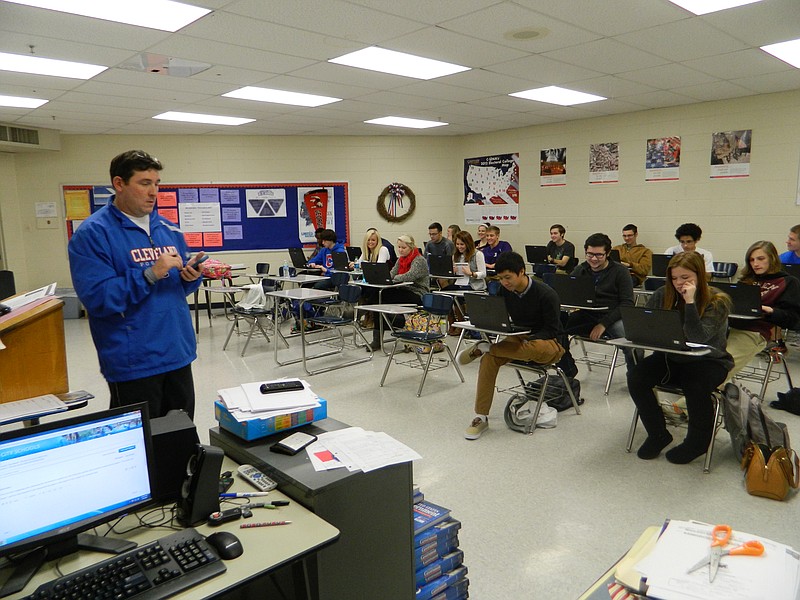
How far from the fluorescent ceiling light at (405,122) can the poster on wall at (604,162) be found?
234cm

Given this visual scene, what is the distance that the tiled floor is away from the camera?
2.59 m

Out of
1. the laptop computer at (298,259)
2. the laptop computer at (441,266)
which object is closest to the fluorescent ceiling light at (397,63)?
the laptop computer at (441,266)

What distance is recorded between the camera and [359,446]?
1.91 metres

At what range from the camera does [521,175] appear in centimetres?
966

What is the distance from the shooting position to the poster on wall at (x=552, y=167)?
9.06 metres

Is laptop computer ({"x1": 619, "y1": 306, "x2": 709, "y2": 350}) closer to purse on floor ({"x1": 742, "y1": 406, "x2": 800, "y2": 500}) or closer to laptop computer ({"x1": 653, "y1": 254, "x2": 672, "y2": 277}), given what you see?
purse on floor ({"x1": 742, "y1": 406, "x2": 800, "y2": 500})

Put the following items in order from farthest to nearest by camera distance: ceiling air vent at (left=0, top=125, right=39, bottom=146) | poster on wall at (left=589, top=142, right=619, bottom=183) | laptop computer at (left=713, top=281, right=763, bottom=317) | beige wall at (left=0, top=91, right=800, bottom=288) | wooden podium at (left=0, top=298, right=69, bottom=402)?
poster on wall at (left=589, top=142, right=619, bottom=183) → ceiling air vent at (left=0, top=125, right=39, bottom=146) → beige wall at (left=0, top=91, right=800, bottom=288) → laptop computer at (left=713, top=281, right=763, bottom=317) → wooden podium at (left=0, top=298, right=69, bottom=402)

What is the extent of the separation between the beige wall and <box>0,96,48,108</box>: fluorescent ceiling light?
229 cm

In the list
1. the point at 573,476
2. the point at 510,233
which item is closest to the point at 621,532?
the point at 573,476

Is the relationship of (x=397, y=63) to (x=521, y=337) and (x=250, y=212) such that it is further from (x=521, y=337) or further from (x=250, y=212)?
(x=250, y=212)

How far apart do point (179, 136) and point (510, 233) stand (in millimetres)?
5730

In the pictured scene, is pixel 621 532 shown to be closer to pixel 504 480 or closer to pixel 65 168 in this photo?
pixel 504 480

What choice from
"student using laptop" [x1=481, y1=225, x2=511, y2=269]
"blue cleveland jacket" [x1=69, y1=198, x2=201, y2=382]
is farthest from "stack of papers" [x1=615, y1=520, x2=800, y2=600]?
"student using laptop" [x1=481, y1=225, x2=511, y2=269]

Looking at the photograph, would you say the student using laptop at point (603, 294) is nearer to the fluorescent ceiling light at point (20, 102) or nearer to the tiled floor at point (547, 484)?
the tiled floor at point (547, 484)
